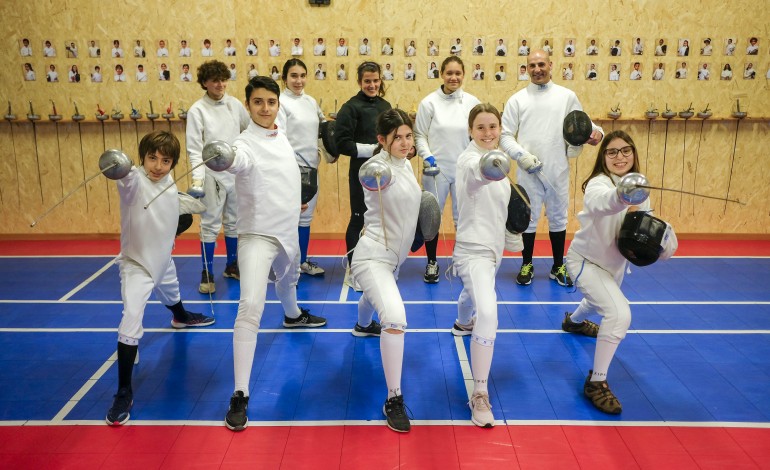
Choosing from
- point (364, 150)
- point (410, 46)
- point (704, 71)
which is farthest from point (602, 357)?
point (704, 71)

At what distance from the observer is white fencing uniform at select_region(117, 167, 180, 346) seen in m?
3.27

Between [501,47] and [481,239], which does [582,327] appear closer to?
[481,239]

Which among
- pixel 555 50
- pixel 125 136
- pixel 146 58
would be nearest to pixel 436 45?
pixel 555 50

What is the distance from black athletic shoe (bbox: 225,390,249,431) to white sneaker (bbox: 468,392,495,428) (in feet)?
3.76

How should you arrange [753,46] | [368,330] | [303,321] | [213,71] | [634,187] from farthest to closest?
1. [753,46]
2. [213,71]
3. [303,321]
4. [368,330]
5. [634,187]

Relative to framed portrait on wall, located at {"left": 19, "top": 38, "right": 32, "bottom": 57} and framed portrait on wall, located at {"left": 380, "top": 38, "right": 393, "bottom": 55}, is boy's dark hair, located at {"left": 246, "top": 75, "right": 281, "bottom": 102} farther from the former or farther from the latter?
framed portrait on wall, located at {"left": 19, "top": 38, "right": 32, "bottom": 57}

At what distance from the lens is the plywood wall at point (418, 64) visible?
253 inches

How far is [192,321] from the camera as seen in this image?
4.42m

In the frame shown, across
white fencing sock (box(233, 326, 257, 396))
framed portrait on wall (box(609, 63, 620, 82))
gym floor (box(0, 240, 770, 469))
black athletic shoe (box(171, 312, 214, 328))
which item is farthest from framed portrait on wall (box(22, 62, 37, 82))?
framed portrait on wall (box(609, 63, 620, 82))

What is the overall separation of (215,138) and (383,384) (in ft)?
7.95

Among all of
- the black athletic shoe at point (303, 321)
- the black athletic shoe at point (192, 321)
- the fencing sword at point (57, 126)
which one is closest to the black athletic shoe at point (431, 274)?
the black athletic shoe at point (303, 321)

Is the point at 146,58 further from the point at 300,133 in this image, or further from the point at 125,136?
the point at 300,133

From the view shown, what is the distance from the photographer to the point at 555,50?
6.49 metres

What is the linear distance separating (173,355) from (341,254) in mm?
2499
